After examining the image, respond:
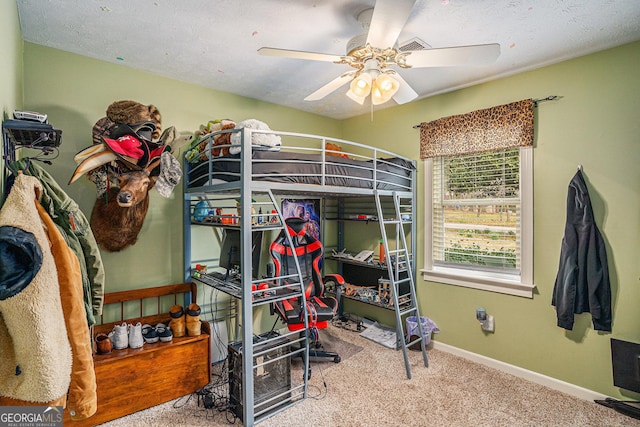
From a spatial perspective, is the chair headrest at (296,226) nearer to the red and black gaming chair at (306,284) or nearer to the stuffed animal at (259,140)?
the red and black gaming chair at (306,284)

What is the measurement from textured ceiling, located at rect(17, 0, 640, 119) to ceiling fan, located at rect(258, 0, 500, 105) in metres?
0.23

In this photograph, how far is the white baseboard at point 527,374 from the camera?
8.21ft

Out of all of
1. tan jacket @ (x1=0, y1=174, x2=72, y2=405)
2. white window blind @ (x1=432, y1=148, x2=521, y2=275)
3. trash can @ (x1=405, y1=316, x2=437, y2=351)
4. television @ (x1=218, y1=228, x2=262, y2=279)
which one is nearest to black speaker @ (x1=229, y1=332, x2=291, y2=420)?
television @ (x1=218, y1=228, x2=262, y2=279)

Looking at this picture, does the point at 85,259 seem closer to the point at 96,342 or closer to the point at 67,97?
the point at 96,342

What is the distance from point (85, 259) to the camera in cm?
161

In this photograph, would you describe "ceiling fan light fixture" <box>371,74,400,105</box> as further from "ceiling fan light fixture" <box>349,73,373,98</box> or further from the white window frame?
the white window frame

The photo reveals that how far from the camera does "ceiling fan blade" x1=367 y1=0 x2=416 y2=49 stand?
1458mm

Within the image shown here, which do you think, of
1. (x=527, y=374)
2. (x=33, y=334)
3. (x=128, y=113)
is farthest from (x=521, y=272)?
(x=128, y=113)

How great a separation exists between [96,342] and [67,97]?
71.0 inches

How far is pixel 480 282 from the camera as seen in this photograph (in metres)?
3.05

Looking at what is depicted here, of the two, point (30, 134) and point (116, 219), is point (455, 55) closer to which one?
point (30, 134)

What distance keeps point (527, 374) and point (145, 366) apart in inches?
119

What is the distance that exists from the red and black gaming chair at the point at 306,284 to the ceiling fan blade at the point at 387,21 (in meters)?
1.69

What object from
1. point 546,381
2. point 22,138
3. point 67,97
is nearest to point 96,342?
point 22,138
